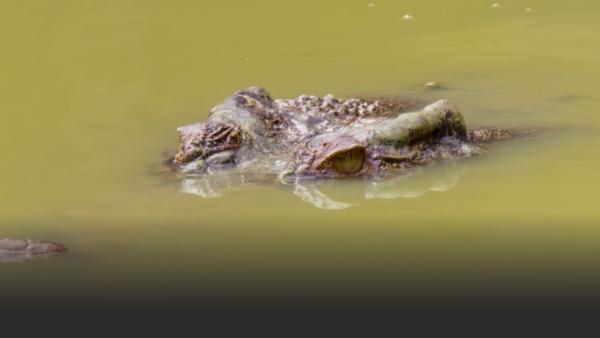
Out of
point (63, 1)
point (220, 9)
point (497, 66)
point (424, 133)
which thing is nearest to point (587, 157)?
point (424, 133)

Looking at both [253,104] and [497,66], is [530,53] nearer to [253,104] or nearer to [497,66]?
[497,66]

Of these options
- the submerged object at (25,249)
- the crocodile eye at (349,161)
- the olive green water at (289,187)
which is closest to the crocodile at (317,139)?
the crocodile eye at (349,161)

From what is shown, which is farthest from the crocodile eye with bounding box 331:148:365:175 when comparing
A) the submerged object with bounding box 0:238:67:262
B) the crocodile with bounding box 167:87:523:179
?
the submerged object with bounding box 0:238:67:262

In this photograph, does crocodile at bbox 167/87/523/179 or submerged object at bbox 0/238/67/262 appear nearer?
submerged object at bbox 0/238/67/262

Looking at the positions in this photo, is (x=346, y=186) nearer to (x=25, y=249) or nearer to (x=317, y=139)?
(x=317, y=139)

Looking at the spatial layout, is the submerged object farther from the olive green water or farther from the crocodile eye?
the crocodile eye

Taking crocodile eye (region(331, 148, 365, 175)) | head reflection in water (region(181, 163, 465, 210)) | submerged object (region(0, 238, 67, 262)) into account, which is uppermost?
crocodile eye (region(331, 148, 365, 175))

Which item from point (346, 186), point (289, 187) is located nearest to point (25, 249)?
point (289, 187)

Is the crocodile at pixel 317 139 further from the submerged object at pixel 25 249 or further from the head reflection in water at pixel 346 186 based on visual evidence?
Result: the submerged object at pixel 25 249
